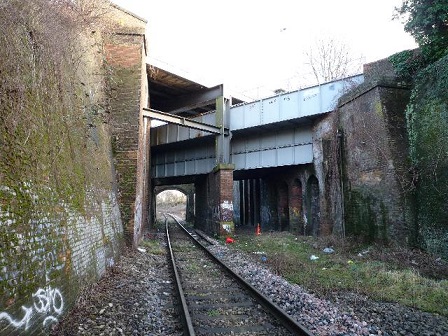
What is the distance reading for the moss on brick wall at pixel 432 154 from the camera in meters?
8.97

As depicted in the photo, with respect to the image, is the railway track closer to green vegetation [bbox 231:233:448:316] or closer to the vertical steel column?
green vegetation [bbox 231:233:448:316]

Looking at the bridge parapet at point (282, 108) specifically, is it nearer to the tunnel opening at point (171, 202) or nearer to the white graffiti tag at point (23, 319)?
the white graffiti tag at point (23, 319)

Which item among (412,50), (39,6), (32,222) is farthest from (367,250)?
(39,6)

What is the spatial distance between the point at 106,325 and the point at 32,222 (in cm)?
186

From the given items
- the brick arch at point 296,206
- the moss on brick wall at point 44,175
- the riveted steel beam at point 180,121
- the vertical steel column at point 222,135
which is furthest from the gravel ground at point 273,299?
the vertical steel column at point 222,135

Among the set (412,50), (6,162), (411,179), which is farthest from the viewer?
(412,50)

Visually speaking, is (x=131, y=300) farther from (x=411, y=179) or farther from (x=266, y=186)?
(x=266, y=186)

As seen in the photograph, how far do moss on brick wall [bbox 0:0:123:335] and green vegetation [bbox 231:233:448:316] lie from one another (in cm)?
452

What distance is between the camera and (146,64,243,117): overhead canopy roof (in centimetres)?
1784

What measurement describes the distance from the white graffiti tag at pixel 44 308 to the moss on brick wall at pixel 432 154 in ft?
29.5

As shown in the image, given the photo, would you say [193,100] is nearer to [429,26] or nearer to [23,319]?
[429,26]

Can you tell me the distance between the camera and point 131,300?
19.9 ft

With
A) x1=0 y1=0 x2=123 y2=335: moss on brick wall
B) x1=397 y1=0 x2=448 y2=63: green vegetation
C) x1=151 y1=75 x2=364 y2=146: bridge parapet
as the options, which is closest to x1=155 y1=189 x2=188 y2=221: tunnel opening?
x1=151 y1=75 x2=364 y2=146: bridge parapet

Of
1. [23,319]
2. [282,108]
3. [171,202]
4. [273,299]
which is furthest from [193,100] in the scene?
[171,202]
